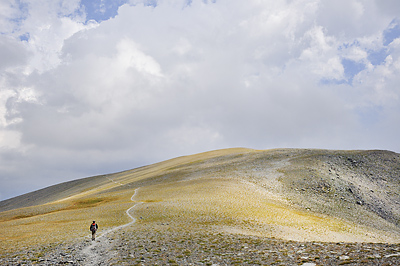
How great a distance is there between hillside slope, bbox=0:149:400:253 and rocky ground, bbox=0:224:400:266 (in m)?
4.49

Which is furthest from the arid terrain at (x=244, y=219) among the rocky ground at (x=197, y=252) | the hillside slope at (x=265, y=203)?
the hillside slope at (x=265, y=203)

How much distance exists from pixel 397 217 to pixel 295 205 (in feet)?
65.5

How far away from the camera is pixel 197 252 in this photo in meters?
21.5

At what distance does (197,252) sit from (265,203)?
98.6 ft

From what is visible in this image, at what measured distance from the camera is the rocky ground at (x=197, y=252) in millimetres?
16500

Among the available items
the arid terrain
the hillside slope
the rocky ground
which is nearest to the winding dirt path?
the rocky ground

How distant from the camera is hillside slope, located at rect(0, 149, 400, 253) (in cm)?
3534

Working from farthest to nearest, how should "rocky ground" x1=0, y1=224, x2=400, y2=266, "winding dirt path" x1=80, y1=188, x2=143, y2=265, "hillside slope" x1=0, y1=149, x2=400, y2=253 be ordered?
"hillside slope" x1=0, y1=149, x2=400, y2=253 → "winding dirt path" x1=80, y1=188, x2=143, y2=265 → "rocky ground" x1=0, y1=224, x2=400, y2=266

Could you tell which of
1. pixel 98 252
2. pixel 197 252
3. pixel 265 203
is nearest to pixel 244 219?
pixel 265 203

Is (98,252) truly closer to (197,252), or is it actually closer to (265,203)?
(197,252)

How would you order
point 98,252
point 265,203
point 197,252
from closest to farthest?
point 197,252, point 98,252, point 265,203

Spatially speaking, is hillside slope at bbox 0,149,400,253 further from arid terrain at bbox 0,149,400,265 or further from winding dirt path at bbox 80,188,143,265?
winding dirt path at bbox 80,188,143,265

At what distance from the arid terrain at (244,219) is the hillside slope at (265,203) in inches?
8.9

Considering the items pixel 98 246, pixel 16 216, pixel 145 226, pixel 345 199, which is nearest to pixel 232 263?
pixel 98 246
